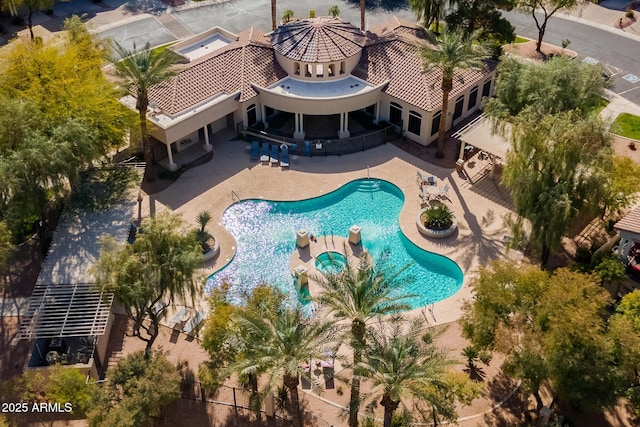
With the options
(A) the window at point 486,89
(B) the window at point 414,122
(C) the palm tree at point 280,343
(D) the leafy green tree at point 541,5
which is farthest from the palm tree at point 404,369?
(D) the leafy green tree at point 541,5

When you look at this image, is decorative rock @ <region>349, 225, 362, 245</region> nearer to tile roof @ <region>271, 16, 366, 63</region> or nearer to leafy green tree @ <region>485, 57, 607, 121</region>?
leafy green tree @ <region>485, 57, 607, 121</region>

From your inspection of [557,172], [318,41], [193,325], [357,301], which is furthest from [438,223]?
[318,41]

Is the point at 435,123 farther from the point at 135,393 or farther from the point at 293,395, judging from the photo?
the point at 135,393

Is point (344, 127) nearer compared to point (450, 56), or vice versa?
point (450, 56)

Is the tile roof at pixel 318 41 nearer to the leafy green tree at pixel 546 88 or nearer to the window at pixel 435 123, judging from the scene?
the window at pixel 435 123

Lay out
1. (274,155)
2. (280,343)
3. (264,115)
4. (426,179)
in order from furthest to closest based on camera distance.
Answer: (264,115) < (274,155) < (426,179) < (280,343)

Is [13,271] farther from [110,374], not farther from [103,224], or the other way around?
[110,374]
